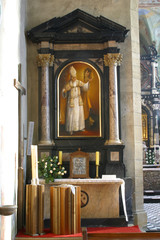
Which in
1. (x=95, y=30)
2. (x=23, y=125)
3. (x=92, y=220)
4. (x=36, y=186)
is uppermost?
(x=95, y=30)

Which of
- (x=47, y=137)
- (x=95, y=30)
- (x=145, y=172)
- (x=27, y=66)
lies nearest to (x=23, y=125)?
(x=47, y=137)

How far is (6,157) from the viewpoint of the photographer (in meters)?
6.01

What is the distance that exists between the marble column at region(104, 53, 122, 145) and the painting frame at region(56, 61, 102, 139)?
0.29 m

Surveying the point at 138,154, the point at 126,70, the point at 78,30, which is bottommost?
the point at 138,154

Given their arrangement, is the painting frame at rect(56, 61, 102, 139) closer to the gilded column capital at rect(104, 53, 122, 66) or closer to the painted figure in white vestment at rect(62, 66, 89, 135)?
the painted figure in white vestment at rect(62, 66, 89, 135)

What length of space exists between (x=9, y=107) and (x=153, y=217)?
519cm

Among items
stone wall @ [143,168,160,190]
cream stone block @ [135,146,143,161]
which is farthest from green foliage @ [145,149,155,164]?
cream stone block @ [135,146,143,161]

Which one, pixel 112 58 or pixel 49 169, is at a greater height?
pixel 112 58

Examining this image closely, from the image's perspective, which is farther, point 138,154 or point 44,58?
point 138,154

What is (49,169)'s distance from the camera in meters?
7.92

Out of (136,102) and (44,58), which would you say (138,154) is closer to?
(136,102)

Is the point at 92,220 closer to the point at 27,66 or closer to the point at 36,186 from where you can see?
the point at 36,186

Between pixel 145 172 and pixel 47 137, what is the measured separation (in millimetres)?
7738

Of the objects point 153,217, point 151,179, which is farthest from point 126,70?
point 151,179
